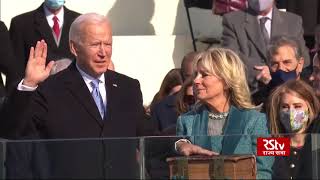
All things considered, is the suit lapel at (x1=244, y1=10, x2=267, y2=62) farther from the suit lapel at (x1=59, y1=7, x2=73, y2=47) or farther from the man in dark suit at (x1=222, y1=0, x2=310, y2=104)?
the suit lapel at (x1=59, y1=7, x2=73, y2=47)

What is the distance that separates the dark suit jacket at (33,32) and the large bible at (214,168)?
4.87 meters

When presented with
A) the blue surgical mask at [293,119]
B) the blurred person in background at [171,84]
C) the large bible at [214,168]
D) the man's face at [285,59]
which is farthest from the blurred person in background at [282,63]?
the large bible at [214,168]

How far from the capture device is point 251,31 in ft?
40.1

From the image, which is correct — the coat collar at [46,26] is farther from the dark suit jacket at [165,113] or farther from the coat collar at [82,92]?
the coat collar at [82,92]

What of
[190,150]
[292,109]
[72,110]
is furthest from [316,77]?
[190,150]

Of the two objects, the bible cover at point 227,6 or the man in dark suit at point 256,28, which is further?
the bible cover at point 227,6

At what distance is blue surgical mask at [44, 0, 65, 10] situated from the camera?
12484mm

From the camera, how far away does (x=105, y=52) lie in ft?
28.5

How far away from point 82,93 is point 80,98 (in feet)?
0.12

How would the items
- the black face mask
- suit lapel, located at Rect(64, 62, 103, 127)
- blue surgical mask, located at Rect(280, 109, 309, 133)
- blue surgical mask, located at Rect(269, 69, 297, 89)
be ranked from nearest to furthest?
suit lapel, located at Rect(64, 62, 103, 127) < blue surgical mask, located at Rect(280, 109, 309, 133) < the black face mask < blue surgical mask, located at Rect(269, 69, 297, 89)

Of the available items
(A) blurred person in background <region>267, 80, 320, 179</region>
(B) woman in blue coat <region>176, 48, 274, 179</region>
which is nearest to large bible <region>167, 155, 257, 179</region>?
(B) woman in blue coat <region>176, 48, 274, 179</region>

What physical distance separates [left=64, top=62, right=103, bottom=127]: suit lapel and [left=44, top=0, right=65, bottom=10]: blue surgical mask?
390 centimetres

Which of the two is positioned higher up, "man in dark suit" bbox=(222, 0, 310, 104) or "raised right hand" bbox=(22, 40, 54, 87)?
"raised right hand" bbox=(22, 40, 54, 87)

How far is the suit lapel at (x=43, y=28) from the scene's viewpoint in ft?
40.8
